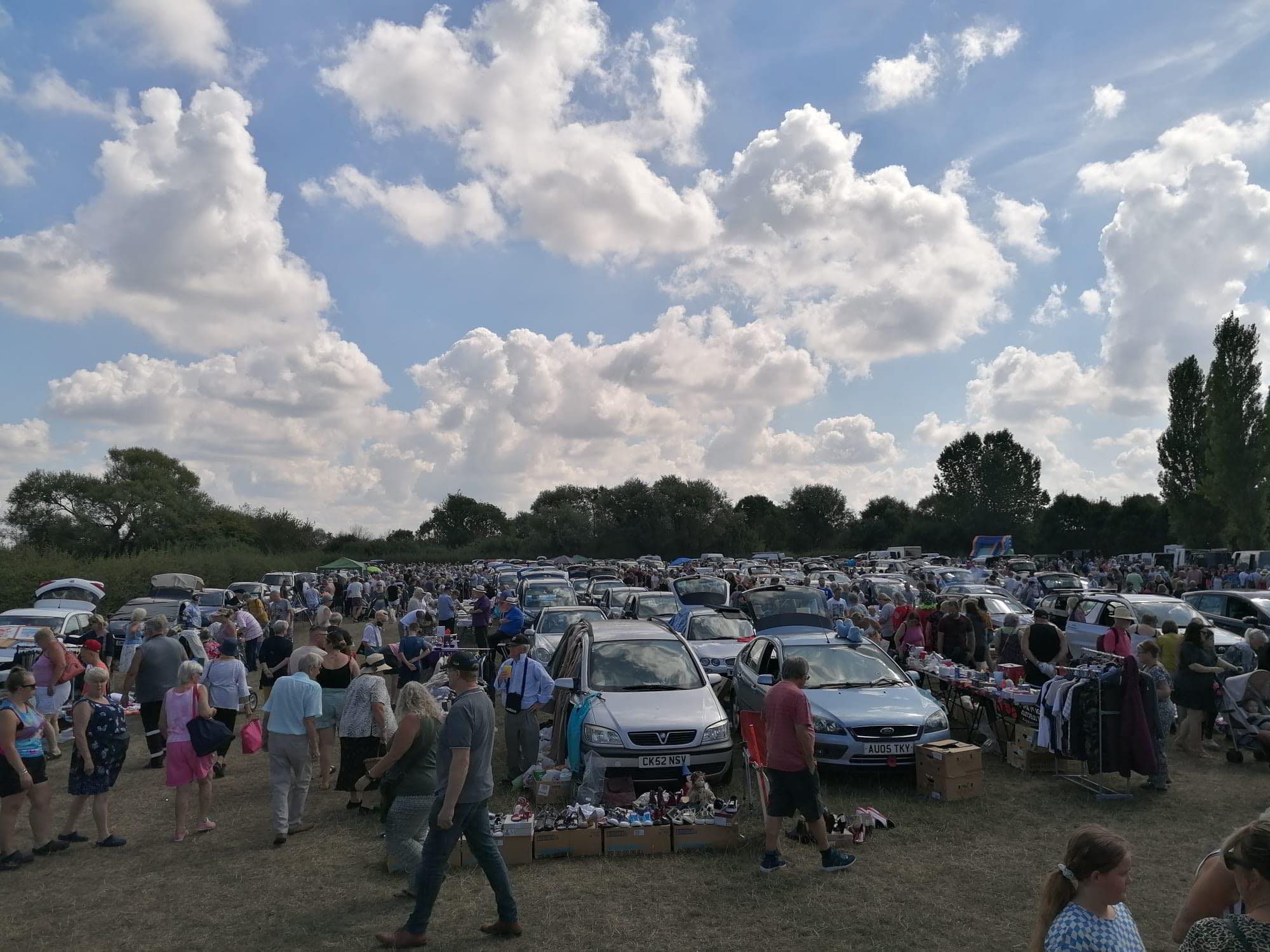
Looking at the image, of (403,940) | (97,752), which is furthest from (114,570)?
(403,940)

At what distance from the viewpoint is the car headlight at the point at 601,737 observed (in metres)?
8.11

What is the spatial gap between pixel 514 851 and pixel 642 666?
9.32 feet

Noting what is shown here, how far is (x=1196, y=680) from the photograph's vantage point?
10.6 meters

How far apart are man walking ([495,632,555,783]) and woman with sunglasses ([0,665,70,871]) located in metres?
4.10

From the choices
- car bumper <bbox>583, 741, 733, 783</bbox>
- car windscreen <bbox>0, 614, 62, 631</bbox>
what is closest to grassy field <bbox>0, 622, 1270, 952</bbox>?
car bumper <bbox>583, 741, 733, 783</bbox>

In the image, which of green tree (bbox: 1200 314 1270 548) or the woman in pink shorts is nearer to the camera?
the woman in pink shorts

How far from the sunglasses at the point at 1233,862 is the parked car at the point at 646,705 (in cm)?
574

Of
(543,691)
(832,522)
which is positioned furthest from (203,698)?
(832,522)

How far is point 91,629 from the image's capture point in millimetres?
14922

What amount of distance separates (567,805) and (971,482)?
92669 mm

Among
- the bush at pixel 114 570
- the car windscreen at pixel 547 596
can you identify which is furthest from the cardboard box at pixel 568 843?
the bush at pixel 114 570

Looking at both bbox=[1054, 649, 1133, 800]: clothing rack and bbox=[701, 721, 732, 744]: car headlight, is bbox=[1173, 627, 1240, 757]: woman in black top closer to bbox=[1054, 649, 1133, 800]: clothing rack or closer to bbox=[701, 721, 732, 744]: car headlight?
bbox=[1054, 649, 1133, 800]: clothing rack

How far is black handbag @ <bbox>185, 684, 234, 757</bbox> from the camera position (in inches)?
299

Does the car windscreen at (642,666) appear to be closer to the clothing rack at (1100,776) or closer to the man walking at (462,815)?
the man walking at (462,815)
